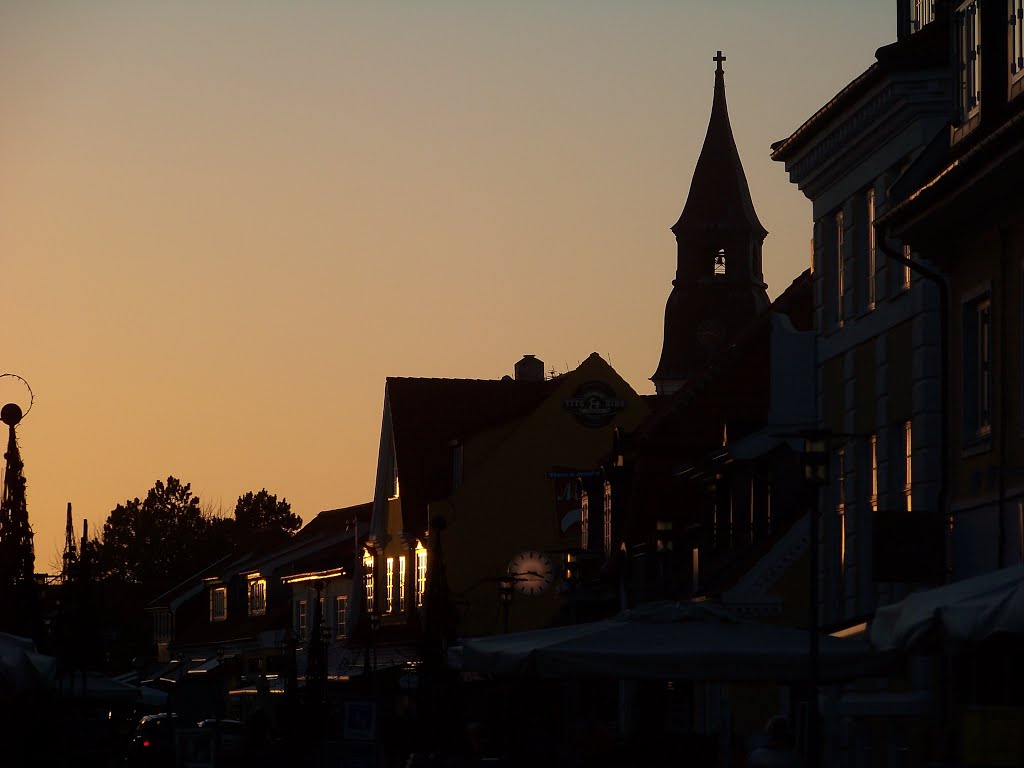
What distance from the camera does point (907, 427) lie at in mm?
27609

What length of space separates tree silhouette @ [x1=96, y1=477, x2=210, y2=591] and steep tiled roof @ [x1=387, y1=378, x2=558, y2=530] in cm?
5962

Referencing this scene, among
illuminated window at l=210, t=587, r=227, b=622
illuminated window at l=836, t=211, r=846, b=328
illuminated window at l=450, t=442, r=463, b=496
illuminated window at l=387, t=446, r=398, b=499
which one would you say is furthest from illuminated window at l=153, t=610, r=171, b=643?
illuminated window at l=836, t=211, r=846, b=328

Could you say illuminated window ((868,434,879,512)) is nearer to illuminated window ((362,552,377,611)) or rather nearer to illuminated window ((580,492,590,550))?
illuminated window ((580,492,590,550))

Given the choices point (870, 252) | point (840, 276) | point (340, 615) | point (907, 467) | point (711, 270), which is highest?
point (711, 270)

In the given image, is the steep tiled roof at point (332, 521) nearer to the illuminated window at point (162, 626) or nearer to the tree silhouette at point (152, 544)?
the illuminated window at point (162, 626)

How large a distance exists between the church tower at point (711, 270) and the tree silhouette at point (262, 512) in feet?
126

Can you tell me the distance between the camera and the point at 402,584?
2852 inches

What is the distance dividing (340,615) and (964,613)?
67.8 meters

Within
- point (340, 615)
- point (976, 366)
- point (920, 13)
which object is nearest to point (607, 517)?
point (920, 13)

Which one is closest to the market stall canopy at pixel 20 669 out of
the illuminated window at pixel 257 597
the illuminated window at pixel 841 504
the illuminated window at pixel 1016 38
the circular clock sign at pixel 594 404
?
the illuminated window at pixel 841 504

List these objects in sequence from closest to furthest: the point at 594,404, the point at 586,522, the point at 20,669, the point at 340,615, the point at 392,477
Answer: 1. the point at 20,669
2. the point at 586,522
3. the point at 594,404
4. the point at 392,477
5. the point at 340,615

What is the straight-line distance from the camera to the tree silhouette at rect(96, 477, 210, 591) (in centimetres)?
13400

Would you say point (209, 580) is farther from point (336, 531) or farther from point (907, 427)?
point (907, 427)

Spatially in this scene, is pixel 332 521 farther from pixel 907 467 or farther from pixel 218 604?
pixel 907 467
